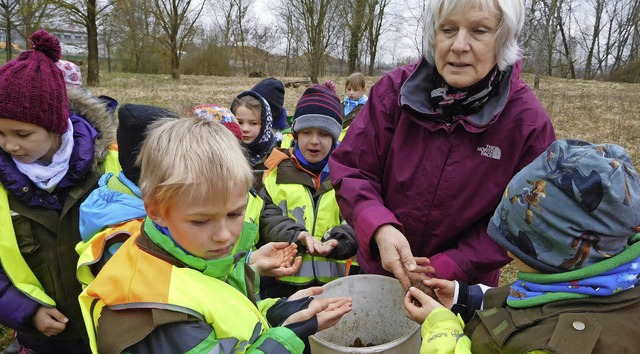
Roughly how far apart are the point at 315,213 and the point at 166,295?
1.44 metres

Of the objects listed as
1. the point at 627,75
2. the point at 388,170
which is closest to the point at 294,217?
the point at 388,170

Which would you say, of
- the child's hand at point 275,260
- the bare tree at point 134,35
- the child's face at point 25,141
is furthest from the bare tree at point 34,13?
the child's hand at point 275,260

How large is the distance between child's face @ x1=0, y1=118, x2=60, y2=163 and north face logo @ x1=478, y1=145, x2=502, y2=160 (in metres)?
1.76

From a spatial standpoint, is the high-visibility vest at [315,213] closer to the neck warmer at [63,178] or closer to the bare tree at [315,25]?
the neck warmer at [63,178]

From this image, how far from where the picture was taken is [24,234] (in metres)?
1.91

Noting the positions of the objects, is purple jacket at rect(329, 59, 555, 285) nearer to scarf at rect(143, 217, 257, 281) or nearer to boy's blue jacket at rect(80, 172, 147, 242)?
scarf at rect(143, 217, 257, 281)

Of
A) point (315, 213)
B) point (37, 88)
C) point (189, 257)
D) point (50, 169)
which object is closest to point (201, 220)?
point (189, 257)

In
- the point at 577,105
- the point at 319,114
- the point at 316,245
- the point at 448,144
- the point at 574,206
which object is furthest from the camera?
the point at 577,105

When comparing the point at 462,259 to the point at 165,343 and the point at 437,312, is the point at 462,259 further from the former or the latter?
the point at 165,343

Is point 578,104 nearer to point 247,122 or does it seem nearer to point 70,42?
point 247,122

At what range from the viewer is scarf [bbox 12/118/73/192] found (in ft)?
6.23

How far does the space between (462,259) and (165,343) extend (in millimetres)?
1050

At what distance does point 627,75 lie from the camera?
91.6ft

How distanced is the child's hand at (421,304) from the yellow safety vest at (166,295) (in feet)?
1.78
